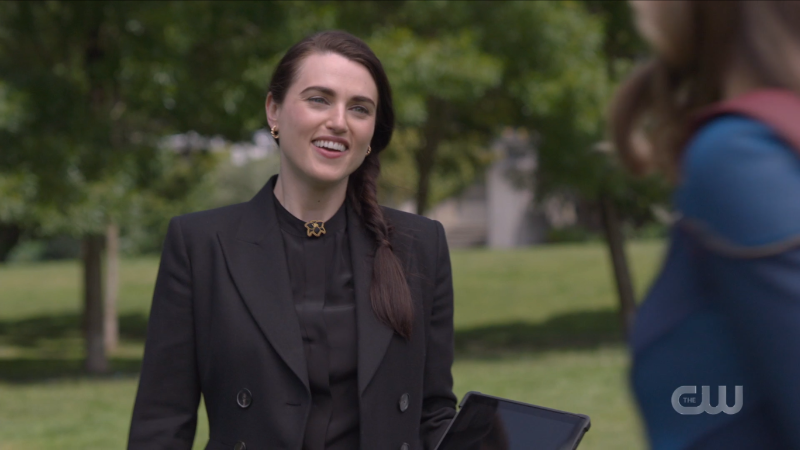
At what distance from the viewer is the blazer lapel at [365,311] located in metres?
2.42

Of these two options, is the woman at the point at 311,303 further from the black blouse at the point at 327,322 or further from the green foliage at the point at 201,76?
the green foliage at the point at 201,76

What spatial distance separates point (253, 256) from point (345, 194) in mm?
351

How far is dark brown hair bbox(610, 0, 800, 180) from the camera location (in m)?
1.05

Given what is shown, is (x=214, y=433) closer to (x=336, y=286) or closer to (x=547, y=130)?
(x=336, y=286)

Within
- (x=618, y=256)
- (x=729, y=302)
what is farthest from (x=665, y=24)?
(x=618, y=256)

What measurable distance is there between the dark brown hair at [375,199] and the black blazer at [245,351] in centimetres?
3

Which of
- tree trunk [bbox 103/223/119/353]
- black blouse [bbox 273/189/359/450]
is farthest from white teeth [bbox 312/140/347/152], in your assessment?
tree trunk [bbox 103/223/119/353]

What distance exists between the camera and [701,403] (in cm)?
109

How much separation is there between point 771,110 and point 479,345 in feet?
59.0

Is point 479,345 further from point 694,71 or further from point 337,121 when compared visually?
point 694,71

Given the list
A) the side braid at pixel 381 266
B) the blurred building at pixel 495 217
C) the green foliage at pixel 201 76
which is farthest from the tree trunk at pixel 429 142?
the blurred building at pixel 495 217

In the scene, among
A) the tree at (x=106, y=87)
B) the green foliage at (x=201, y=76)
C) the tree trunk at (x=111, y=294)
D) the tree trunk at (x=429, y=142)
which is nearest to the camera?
the tree at (x=106, y=87)

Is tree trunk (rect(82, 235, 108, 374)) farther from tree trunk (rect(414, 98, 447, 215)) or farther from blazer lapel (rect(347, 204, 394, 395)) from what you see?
blazer lapel (rect(347, 204, 394, 395))

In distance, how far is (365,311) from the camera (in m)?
2.51
